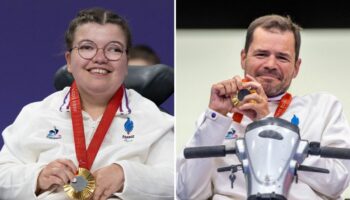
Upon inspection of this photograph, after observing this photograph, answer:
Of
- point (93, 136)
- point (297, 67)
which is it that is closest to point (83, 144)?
point (93, 136)

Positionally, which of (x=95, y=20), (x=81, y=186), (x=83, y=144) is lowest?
(x=81, y=186)

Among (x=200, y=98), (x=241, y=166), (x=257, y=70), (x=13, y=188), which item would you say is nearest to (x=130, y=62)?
(x=200, y=98)

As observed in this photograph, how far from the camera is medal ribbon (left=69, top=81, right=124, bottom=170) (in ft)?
6.80

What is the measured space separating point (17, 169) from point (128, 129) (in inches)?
17.4

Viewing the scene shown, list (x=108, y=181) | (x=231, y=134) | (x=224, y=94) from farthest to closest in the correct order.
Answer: (x=108, y=181) → (x=231, y=134) → (x=224, y=94)

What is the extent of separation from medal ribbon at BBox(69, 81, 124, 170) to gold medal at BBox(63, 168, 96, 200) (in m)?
0.05

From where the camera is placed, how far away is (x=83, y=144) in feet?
6.86

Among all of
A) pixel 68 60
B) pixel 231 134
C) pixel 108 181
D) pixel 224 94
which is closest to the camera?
pixel 224 94

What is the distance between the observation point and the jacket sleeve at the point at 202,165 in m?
1.72

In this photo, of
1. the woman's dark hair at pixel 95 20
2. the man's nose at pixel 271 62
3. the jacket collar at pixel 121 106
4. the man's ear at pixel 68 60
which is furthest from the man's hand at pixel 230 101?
the man's ear at pixel 68 60

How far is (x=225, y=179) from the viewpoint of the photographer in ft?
6.21

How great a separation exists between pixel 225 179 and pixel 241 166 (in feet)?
2.18

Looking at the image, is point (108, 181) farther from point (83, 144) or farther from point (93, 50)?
point (93, 50)

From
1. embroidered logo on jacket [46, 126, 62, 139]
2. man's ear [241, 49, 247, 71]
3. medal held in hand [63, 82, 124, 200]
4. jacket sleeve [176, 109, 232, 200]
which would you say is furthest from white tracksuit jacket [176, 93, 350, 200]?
embroidered logo on jacket [46, 126, 62, 139]
